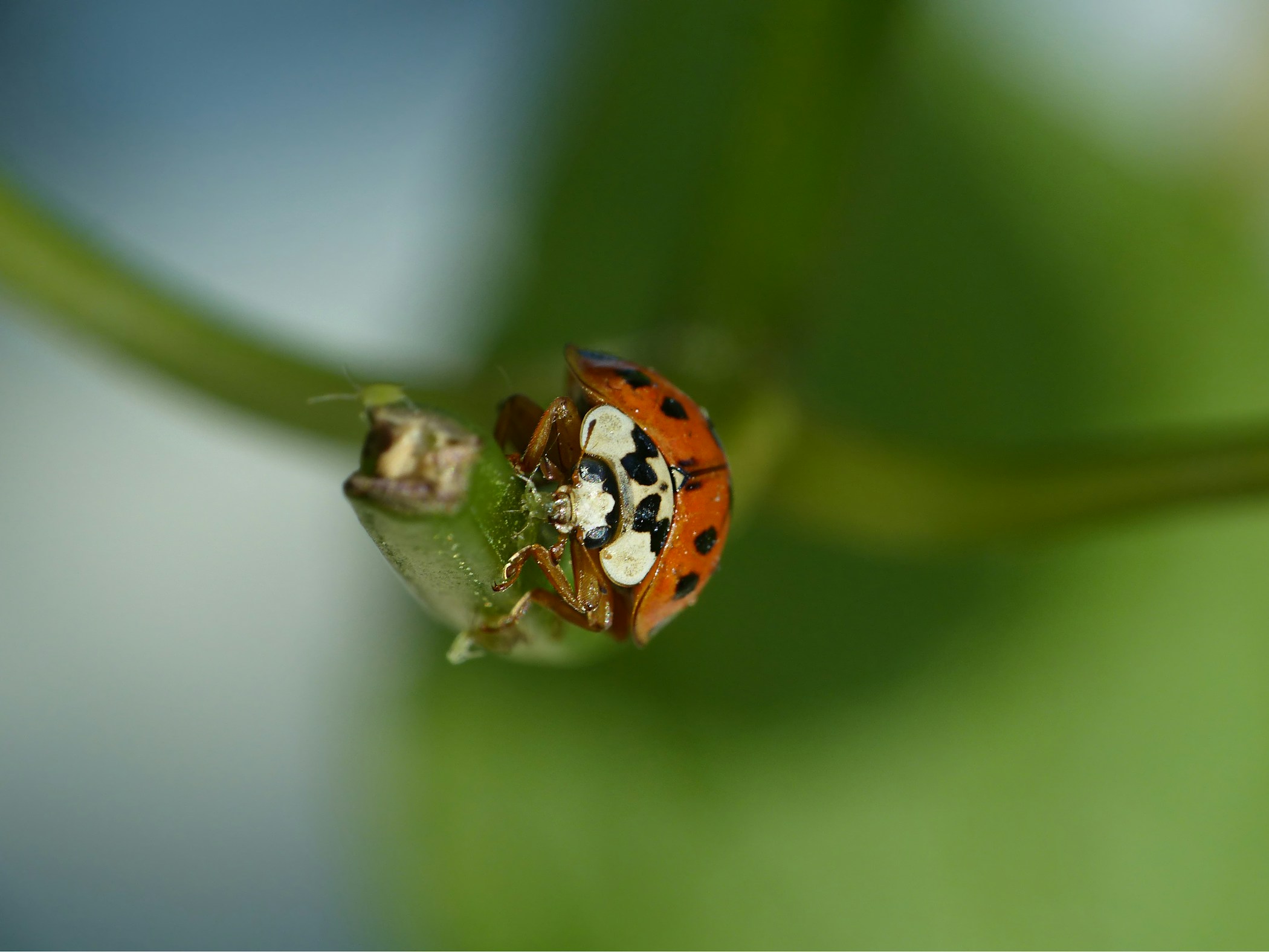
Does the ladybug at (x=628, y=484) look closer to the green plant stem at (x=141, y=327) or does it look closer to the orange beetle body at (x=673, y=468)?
the orange beetle body at (x=673, y=468)

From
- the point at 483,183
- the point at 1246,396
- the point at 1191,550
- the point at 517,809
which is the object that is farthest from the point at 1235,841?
the point at 483,183

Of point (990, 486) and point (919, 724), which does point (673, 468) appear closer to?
point (990, 486)

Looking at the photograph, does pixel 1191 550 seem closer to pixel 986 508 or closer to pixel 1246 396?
pixel 1246 396

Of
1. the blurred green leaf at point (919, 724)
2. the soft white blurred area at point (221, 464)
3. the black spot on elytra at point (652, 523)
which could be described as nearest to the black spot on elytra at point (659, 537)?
the black spot on elytra at point (652, 523)

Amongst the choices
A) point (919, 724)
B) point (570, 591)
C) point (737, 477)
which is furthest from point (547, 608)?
point (919, 724)

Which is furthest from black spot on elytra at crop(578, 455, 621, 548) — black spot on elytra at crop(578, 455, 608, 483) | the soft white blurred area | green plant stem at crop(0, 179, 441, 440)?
the soft white blurred area

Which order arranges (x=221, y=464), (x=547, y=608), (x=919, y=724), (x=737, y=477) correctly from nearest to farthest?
(x=547, y=608)
(x=737, y=477)
(x=919, y=724)
(x=221, y=464)
